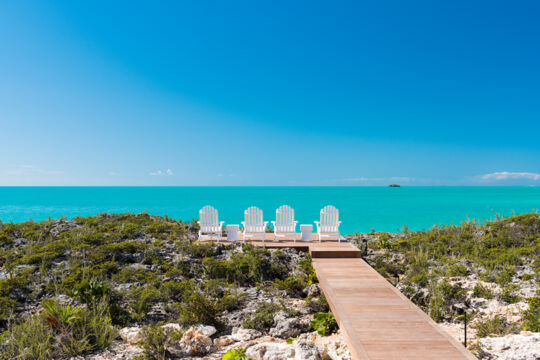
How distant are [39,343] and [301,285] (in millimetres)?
4172

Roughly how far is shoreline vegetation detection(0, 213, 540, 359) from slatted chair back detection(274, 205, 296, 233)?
93 cm

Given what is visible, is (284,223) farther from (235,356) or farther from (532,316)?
(532,316)

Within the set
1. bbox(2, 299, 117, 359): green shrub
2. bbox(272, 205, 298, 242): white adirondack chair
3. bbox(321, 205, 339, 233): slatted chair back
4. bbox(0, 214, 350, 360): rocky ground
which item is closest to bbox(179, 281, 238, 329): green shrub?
bbox(0, 214, 350, 360): rocky ground

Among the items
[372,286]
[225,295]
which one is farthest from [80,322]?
[372,286]

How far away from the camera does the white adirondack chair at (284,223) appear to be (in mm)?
8977

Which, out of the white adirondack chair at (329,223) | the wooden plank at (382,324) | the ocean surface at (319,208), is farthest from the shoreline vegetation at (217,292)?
the ocean surface at (319,208)

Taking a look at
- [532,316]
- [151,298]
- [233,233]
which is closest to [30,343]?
[151,298]

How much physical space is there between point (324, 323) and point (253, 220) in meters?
5.01

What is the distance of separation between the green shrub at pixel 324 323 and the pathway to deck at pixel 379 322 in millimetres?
181

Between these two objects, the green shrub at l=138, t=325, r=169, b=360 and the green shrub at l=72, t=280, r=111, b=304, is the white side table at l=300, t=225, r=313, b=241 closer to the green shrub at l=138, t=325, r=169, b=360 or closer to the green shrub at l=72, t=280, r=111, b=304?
the green shrub at l=72, t=280, r=111, b=304

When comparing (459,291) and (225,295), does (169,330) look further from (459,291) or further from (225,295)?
(459,291)

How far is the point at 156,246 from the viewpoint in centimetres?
761

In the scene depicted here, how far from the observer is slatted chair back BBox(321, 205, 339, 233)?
8.84m

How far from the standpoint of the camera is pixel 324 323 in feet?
14.2
